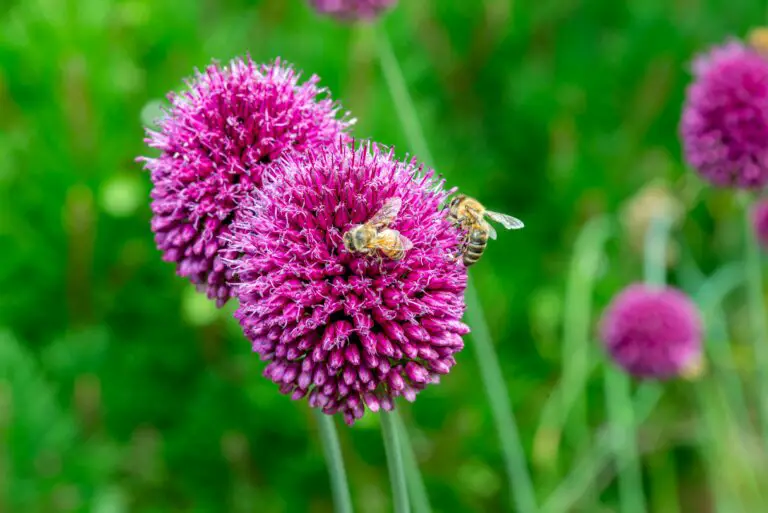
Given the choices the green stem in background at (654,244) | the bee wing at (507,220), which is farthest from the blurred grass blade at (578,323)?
the bee wing at (507,220)

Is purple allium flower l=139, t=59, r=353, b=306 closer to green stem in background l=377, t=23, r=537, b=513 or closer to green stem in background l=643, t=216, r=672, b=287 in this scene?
green stem in background l=377, t=23, r=537, b=513

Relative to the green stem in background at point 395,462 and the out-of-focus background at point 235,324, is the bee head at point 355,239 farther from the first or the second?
the out-of-focus background at point 235,324

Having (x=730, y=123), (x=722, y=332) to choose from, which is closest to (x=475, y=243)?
(x=730, y=123)

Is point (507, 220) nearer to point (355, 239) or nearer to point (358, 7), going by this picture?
point (355, 239)

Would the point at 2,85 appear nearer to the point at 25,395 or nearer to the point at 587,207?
the point at 25,395

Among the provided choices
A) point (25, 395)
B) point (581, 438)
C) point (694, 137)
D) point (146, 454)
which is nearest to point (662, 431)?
point (581, 438)
